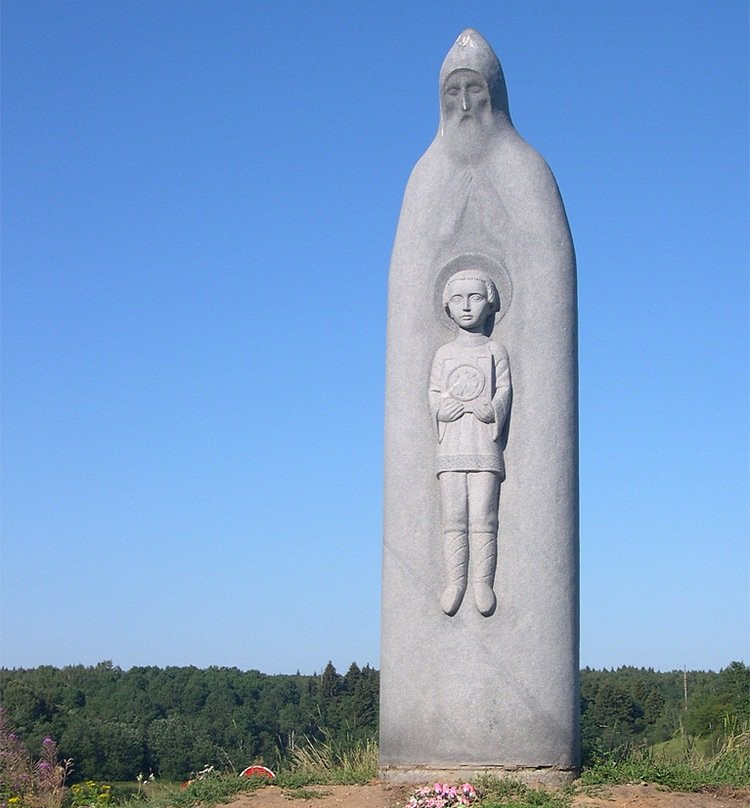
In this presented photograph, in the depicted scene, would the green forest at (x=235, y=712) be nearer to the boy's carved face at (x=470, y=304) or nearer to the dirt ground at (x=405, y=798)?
the dirt ground at (x=405, y=798)

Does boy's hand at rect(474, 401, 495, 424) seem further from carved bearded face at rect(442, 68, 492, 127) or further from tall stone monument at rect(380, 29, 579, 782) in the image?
carved bearded face at rect(442, 68, 492, 127)

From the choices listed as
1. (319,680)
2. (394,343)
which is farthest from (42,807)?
(319,680)

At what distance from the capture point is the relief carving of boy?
34.4 feet

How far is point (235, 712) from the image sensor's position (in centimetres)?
2289

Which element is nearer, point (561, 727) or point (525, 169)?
point (561, 727)

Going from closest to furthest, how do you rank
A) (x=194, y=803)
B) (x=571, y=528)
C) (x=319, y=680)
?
1. (x=194, y=803)
2. (x=571, y=528)
3. (x=319, y=680)

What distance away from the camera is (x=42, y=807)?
10.7 metres

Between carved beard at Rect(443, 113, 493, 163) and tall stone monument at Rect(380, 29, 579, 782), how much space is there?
0.5 inches

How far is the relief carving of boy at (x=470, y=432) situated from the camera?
1050 centimetres

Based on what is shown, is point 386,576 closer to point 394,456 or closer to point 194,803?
point 394,456

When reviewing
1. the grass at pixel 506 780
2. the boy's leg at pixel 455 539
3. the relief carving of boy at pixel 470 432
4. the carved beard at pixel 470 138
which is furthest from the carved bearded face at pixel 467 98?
the grass at pixel 506 780

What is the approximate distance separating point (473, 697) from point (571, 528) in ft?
5.76

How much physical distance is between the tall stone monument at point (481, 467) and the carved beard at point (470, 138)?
1cm

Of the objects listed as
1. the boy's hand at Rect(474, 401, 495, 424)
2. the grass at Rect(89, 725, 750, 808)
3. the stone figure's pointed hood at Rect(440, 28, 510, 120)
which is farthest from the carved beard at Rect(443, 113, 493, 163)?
the grass at Rect(89, 725, 750, 808)
